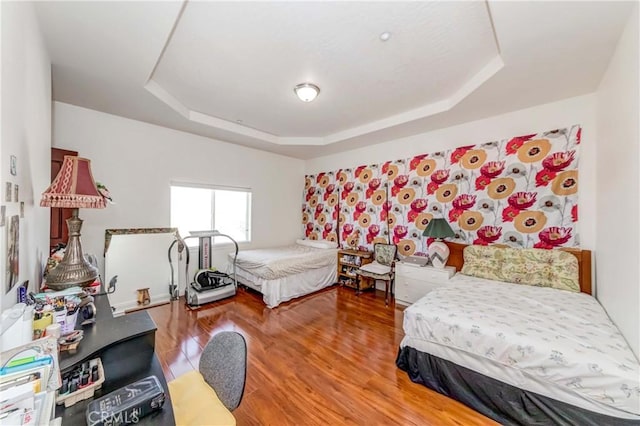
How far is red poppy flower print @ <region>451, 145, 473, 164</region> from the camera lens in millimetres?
3488

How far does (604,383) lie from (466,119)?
3.00 meters

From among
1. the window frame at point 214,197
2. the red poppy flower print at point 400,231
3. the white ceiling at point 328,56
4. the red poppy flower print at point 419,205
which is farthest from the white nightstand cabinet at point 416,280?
the window frame at point 214,197

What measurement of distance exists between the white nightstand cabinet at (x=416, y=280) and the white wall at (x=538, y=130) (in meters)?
1.49

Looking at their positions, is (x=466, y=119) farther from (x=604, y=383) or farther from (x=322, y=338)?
(x=322, y=338)

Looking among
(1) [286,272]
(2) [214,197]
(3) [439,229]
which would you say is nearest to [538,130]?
(3) [439,229]

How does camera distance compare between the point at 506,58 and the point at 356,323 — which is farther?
the point at 356,323

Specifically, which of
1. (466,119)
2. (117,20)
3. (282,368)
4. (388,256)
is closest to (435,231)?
(388,256)

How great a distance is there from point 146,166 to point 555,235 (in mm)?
5442

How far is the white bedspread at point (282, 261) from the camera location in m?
3.66

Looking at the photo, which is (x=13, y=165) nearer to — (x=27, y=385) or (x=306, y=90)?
(x=27, y=385)

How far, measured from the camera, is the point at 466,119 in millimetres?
3367

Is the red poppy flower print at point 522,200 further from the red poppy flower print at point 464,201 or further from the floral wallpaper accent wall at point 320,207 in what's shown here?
the floral wallpaper accent wall at point 320,207

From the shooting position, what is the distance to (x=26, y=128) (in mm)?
1477

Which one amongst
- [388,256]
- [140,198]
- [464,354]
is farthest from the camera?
[388,256]
